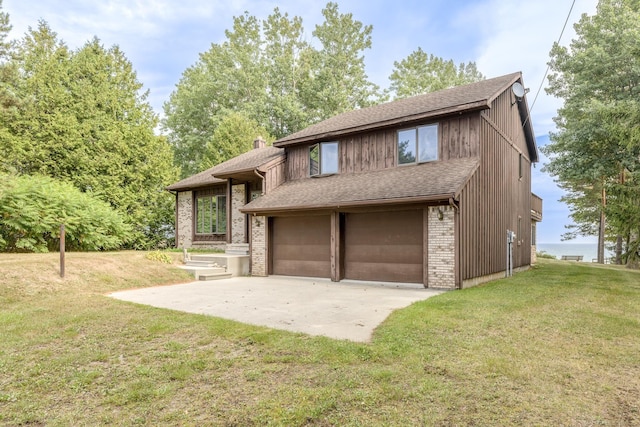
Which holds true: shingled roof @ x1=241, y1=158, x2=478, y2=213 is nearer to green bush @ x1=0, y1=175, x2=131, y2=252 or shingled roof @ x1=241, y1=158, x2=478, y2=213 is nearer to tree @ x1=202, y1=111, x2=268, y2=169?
green bush @ x1=0, y1=175, x2=131, y2=252

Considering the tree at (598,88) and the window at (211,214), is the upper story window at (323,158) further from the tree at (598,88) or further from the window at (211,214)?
the tree at (598,88)

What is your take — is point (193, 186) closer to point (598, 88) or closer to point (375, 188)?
point (375, 188)

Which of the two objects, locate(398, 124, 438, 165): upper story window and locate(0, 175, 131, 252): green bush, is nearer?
locate(398, 124, 438, 165): upper story window

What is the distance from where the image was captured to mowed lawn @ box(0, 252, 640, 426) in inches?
117

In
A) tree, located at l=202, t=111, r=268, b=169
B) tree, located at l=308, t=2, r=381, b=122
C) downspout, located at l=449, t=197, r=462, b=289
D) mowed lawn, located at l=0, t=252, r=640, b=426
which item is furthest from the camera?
tree, located at l=308, t=2, r=381, b=122

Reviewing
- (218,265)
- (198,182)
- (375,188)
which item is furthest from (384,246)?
(198,182)

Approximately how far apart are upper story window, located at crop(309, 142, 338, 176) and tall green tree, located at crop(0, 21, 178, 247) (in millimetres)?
11686

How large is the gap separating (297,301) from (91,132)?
1801 cm

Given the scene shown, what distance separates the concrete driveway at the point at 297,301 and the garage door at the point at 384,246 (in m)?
0.38

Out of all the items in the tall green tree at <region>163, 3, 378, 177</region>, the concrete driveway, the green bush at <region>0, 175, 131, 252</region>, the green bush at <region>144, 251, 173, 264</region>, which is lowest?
the concrete driveway

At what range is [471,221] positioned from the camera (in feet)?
32.6

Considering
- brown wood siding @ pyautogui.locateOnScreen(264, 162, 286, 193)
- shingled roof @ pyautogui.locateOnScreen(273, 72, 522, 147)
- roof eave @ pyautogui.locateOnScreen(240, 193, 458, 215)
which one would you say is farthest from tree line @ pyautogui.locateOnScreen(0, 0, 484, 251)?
shingled roof @ pyautogui.locateOnScreen(273, 72, 522, 147)

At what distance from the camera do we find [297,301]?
7773mm

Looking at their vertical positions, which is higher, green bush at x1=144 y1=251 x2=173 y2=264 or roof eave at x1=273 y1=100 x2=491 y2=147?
roof eave at x1=273 y1=100 x2=491 y2=147
